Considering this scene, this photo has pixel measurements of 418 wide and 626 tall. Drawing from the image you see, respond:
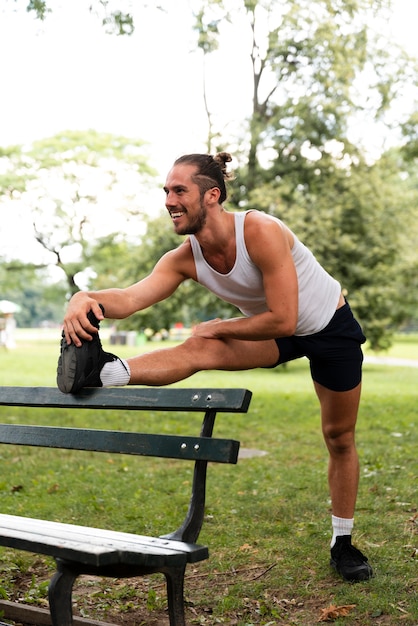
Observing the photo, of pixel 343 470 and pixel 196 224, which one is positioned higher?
pixel 196 224

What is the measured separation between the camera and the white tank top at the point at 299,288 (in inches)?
151

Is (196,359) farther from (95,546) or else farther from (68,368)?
(95,546)

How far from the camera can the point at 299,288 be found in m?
3.97

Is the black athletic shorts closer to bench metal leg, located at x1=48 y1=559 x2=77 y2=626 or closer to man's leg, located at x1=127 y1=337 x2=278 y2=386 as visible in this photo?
man's leg, located at x1=127 y1=337 x2=278 y2=386

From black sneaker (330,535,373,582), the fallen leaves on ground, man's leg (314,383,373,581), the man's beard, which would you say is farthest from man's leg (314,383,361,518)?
the man's beard

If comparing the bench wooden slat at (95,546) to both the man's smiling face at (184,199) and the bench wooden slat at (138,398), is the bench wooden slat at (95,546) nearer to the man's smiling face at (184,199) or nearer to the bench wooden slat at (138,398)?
the bench wooden slat at (138,398)

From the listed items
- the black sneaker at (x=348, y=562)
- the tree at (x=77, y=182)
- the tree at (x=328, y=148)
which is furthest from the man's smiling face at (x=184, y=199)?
the tree at (x=77, y=182)

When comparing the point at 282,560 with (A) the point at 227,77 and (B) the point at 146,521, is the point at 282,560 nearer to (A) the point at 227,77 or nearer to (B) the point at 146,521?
(B) the point at 146,521

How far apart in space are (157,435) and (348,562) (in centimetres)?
160

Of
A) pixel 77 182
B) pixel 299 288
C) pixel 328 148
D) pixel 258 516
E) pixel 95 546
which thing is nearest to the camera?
pixel 95 546

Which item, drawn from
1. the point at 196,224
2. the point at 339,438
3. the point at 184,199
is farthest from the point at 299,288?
the point at 339,438

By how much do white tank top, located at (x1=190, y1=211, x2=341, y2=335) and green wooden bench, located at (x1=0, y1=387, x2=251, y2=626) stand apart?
0.77m

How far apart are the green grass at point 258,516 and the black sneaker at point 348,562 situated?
0.06 meters

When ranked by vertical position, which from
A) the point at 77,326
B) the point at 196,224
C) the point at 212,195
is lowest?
the point at 77,326
